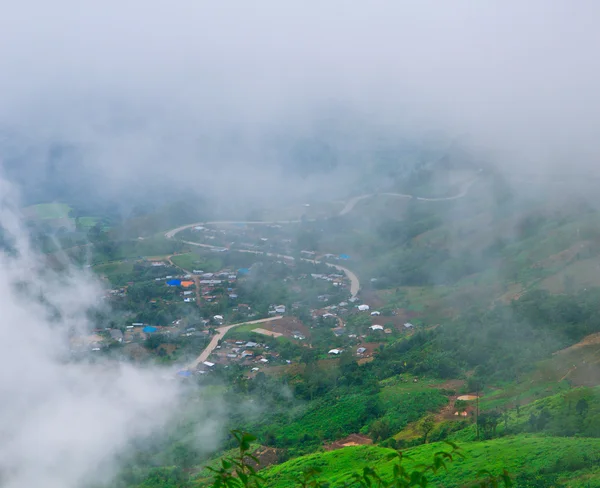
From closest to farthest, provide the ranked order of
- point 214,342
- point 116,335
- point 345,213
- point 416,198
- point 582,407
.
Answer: point 582,407, point 214,342, point 116,335, point 345,213, point 416,198

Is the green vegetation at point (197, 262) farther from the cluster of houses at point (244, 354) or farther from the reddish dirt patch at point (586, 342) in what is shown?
the reddish dirt patch at point (586, 342)

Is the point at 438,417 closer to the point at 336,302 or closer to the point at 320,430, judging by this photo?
the point at 320,430

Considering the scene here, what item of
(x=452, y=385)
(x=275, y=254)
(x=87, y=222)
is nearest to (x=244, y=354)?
(x=452, y=385)

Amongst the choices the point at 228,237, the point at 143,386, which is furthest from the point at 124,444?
the point at 228,237

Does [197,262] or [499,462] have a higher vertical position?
[499,462]

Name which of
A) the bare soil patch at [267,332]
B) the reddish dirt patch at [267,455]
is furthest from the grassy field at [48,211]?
the reddish dirt patch at [267,455]

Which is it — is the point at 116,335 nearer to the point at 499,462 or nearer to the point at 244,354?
the point at 244,354
